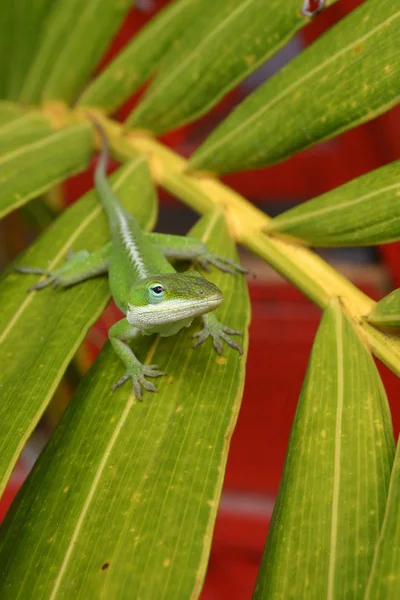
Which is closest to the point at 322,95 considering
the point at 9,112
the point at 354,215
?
the point at 354,215

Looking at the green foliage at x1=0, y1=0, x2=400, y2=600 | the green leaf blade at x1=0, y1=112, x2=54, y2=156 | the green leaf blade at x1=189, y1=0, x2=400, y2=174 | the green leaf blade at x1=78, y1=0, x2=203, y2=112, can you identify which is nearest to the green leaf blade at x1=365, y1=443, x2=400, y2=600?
the green foliage at x1=0, y1=0, x2=400, y2=600

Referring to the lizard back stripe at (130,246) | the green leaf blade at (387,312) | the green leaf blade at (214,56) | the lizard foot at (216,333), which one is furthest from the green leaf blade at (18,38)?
the green leaf blade at (387,312)

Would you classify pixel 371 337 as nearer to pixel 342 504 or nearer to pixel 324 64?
pixel 342 504

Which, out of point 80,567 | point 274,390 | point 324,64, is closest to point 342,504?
point 80,567

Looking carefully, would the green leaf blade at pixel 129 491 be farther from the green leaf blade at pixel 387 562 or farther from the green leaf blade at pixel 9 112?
the green leaf blade at pixel 9 112

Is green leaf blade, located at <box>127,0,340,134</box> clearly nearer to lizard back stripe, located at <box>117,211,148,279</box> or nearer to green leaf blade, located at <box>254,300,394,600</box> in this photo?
lizard back stripe, located at <box>117,211,148,279</box>

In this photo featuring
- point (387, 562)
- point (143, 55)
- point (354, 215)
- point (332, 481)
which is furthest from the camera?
point (143, 55)

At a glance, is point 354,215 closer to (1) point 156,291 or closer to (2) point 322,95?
(2) point 322,95
